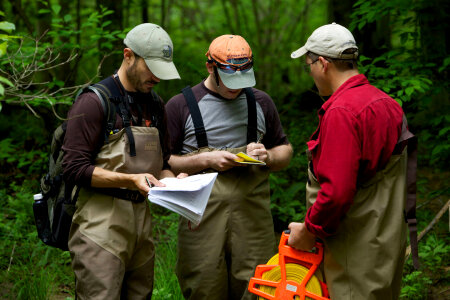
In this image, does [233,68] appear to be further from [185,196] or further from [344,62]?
[185,196]

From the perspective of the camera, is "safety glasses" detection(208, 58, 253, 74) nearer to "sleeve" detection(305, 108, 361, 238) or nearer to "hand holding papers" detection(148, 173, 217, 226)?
"hand holding papers" detection(148, 173, 217, 226)

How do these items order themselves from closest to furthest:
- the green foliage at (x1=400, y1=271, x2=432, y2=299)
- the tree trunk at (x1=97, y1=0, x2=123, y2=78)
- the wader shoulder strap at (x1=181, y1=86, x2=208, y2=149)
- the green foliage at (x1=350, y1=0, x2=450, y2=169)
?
the wader shoulder strap at (x1=181, y1=86, x2=208, y2=149) < the green foliage at (x1=400, y1=271, x2=432, y2=299) < the green foliage at (x1=350, y1=0, x2=450, y2=169) < the tree trunk at (x1=97, y1=0, x2=123, y2=78)

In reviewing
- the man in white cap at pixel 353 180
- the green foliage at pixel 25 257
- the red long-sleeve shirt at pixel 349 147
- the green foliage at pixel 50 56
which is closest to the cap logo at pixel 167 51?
the green foliage at pixel 50 56

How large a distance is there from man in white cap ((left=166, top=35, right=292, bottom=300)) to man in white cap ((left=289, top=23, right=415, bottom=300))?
78cm

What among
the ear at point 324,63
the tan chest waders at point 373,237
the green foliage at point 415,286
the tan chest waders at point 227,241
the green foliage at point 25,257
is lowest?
the green foliage at point 25,257

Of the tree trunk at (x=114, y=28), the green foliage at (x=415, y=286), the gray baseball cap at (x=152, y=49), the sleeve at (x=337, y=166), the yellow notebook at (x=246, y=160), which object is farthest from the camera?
the tree trunk at (x=114, y=28)

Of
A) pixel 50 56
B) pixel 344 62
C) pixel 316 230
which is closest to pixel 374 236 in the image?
pixel 316 230

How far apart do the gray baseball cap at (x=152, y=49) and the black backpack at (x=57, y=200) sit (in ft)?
0.98

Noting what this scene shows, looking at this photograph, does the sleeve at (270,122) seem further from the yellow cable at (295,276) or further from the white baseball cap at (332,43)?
the yellow cable at (295,276)

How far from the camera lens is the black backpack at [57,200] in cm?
297

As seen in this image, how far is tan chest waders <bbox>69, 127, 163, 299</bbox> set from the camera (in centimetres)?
284

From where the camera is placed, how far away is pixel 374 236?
2.52 meters

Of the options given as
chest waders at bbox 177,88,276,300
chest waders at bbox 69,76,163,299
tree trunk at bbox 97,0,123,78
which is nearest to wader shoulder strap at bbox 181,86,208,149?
chest waders at bbox 177,88,276,300

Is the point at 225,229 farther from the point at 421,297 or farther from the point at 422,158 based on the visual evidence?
the point at 422,158
